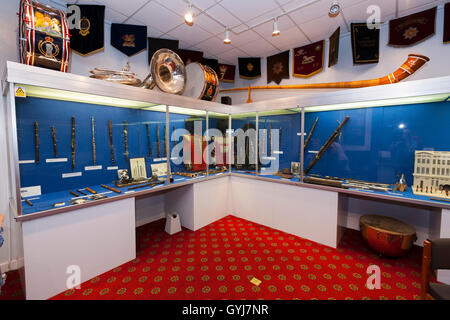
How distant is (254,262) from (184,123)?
2889 millimetres

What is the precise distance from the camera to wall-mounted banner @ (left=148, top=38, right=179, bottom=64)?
3.64 meters

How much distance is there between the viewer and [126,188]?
287 centimetres

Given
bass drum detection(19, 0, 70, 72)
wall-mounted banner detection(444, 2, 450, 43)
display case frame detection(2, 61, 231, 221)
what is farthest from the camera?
wall-mounted banner detection(444, 2, 450, 43)

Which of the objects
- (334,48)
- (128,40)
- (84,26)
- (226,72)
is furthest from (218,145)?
(84,26)

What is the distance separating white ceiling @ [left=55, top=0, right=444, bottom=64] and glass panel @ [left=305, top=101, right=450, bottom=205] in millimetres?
1399

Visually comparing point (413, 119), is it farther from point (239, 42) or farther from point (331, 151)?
point (239, 42)

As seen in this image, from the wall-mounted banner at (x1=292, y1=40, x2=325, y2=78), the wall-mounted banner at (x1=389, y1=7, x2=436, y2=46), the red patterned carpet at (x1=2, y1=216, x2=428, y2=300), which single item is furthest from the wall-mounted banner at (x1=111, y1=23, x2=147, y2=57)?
the wall-mounted banner at (x1=389, y1=7, x2=436, y2=46)

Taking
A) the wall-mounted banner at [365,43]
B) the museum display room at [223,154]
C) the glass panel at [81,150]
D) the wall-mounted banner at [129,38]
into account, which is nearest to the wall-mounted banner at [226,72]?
the museum display room at [223,154]

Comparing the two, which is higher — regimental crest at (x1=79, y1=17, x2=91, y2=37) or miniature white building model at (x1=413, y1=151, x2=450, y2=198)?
regimental crest at (x1=79, y1=17, x2=91, y2=37)

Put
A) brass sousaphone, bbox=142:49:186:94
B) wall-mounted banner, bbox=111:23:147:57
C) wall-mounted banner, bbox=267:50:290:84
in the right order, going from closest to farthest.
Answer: brass sousaphone, bbox=142:49:186:94
wall-mounted banner, bbox=111:23:147:57
wall-mounted banner, bbox=267:50:290:84

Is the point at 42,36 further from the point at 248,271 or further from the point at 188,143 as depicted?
the point at 248,271

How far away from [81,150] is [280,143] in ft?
11.3

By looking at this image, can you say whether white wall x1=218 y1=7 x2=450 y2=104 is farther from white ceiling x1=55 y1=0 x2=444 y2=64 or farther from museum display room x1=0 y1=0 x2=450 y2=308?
white ceiling x1=55 y1=0 x2=444 y2=64

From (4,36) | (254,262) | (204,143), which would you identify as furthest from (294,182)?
(4,36)
